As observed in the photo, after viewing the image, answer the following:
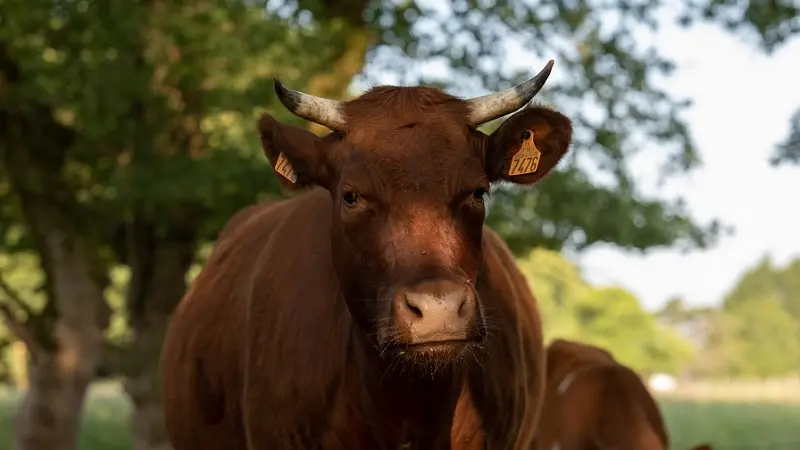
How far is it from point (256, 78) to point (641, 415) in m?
7.01

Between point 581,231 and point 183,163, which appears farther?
point 581,231

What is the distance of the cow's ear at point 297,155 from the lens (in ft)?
16.8

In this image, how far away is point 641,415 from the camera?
9.35 m

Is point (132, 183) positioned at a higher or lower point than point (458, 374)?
higher

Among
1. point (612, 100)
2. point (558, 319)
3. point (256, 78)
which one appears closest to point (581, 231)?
point (612, 100)

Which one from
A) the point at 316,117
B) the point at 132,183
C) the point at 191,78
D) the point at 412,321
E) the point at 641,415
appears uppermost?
the point at 191,78

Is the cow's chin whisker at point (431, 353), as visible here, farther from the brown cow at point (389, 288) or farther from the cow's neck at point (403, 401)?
the cow's neck at point (403, 401)

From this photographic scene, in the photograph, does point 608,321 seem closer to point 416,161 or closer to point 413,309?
point 416,161

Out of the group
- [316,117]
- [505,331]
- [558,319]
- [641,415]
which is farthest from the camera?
[558,319]

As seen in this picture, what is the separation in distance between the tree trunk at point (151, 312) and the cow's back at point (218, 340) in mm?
8498

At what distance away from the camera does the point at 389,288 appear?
14.7 ft

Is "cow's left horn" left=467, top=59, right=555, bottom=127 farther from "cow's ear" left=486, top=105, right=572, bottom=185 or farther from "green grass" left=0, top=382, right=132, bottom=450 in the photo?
A: "green grass" left=0, top=382, right=132, bottom=450

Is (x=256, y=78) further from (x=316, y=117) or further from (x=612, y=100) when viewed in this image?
(x=316, y=117)

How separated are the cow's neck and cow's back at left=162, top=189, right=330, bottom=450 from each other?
1070mm
